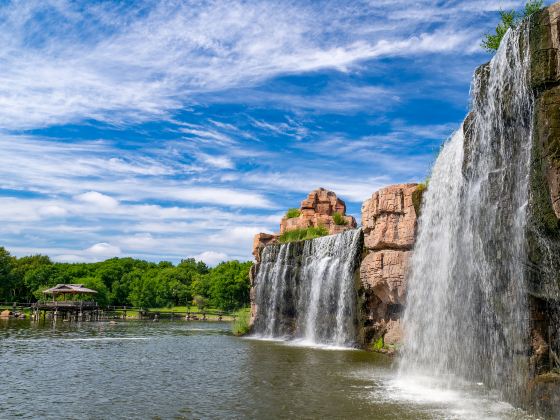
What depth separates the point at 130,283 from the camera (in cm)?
9081

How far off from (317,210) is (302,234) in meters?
3.60

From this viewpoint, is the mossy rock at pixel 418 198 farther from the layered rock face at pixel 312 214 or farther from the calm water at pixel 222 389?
the layered rock face at pixel 312 214

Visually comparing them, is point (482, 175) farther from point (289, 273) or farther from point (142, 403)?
point (289, 273)

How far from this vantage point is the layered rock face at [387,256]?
23.8m

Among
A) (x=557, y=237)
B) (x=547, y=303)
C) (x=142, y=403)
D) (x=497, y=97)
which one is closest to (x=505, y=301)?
(x=547, y=303)

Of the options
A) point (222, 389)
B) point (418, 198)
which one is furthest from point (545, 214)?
point (418, 198)

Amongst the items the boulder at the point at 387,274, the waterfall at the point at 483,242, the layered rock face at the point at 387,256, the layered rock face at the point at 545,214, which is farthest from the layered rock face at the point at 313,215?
the layered rock face at the point at 545,214

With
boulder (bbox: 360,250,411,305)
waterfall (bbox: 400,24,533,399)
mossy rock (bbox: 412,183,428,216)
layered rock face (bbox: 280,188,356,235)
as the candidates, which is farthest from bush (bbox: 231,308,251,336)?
mossy rock (bbox: 412,183,428,216)

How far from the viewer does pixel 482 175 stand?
48.1 ft

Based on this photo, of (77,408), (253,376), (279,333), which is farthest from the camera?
(279,333)

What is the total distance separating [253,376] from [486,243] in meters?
7.87

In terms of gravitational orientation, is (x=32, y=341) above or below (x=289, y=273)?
below

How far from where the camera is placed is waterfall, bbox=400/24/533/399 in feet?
42.1

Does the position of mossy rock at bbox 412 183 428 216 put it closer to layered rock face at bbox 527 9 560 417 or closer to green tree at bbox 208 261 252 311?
layered rock face at bbox 527 9 560 417
